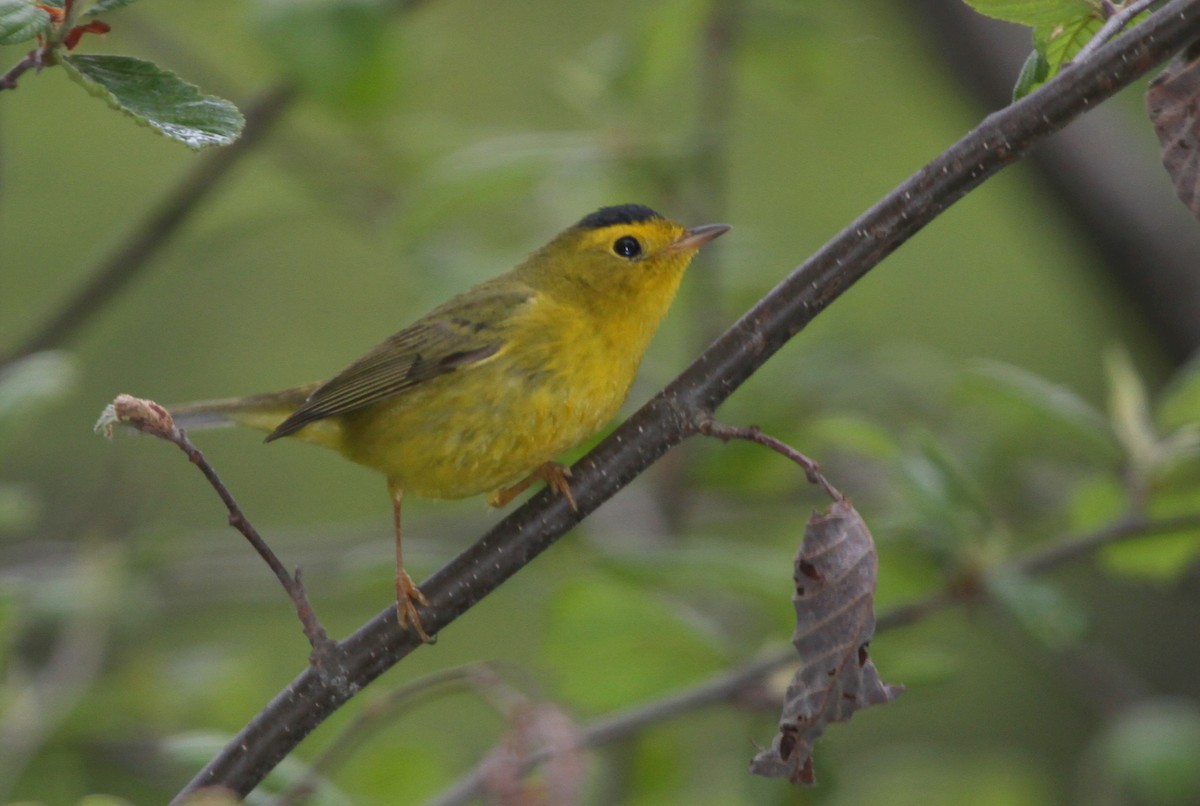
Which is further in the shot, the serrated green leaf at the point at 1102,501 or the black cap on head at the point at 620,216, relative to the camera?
the black cap on head at the point at 620,216

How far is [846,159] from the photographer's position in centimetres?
897

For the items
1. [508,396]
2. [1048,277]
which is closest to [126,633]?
[508,396]

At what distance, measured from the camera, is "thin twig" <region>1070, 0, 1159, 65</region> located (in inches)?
85.7

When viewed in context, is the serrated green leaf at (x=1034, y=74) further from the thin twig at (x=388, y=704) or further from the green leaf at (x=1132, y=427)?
the green leaf at (x=1132, y=427)

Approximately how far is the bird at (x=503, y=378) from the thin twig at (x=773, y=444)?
109 cm

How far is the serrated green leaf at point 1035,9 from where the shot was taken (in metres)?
2.31

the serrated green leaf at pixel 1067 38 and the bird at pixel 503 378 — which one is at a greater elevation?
the bird at pixel 503 378

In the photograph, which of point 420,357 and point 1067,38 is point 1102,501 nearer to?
point 1067,38

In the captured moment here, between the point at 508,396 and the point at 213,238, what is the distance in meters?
2.11

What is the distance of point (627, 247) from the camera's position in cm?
436

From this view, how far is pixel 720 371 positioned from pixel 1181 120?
32.5 inches

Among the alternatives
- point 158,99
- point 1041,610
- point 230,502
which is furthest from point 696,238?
point 158,99

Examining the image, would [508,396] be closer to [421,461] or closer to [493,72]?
[421,461]

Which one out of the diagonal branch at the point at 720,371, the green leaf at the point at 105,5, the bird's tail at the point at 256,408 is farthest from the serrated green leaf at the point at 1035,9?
the bird's tail at the point at 256,408
